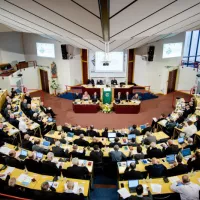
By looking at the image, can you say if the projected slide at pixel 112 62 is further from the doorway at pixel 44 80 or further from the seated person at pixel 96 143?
the seated person at pixel 96 143

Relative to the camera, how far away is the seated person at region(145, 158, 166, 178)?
562cm

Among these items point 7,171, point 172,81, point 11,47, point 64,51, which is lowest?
point 7,171

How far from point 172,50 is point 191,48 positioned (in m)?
3.69

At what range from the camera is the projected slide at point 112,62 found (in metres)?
15.5

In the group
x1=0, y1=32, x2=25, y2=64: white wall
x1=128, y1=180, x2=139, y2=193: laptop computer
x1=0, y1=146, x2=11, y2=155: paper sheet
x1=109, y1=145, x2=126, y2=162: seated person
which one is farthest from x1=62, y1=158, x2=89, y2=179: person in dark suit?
x1=0, y1=32, x2=25, y2=64: white wall

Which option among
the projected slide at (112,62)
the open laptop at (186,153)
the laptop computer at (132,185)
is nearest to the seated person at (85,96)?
the projected slide at (112,62)

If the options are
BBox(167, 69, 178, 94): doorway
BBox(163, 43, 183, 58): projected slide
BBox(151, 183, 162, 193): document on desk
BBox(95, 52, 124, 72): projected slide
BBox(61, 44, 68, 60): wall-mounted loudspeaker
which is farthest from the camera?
BBox(95, 52, 124, 72): projected slide

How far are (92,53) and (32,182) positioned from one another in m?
11.9

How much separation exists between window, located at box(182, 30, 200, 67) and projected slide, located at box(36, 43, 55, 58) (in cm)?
1047

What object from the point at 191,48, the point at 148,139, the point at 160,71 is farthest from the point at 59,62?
the point at 191,48

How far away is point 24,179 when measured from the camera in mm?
5453

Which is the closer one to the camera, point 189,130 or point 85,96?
point 189,130

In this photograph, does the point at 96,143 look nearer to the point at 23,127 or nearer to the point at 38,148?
the point at 38,148

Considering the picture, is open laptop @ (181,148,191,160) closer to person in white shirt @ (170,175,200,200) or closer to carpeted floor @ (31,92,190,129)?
person in white shirt @ (170,175,200,200)
